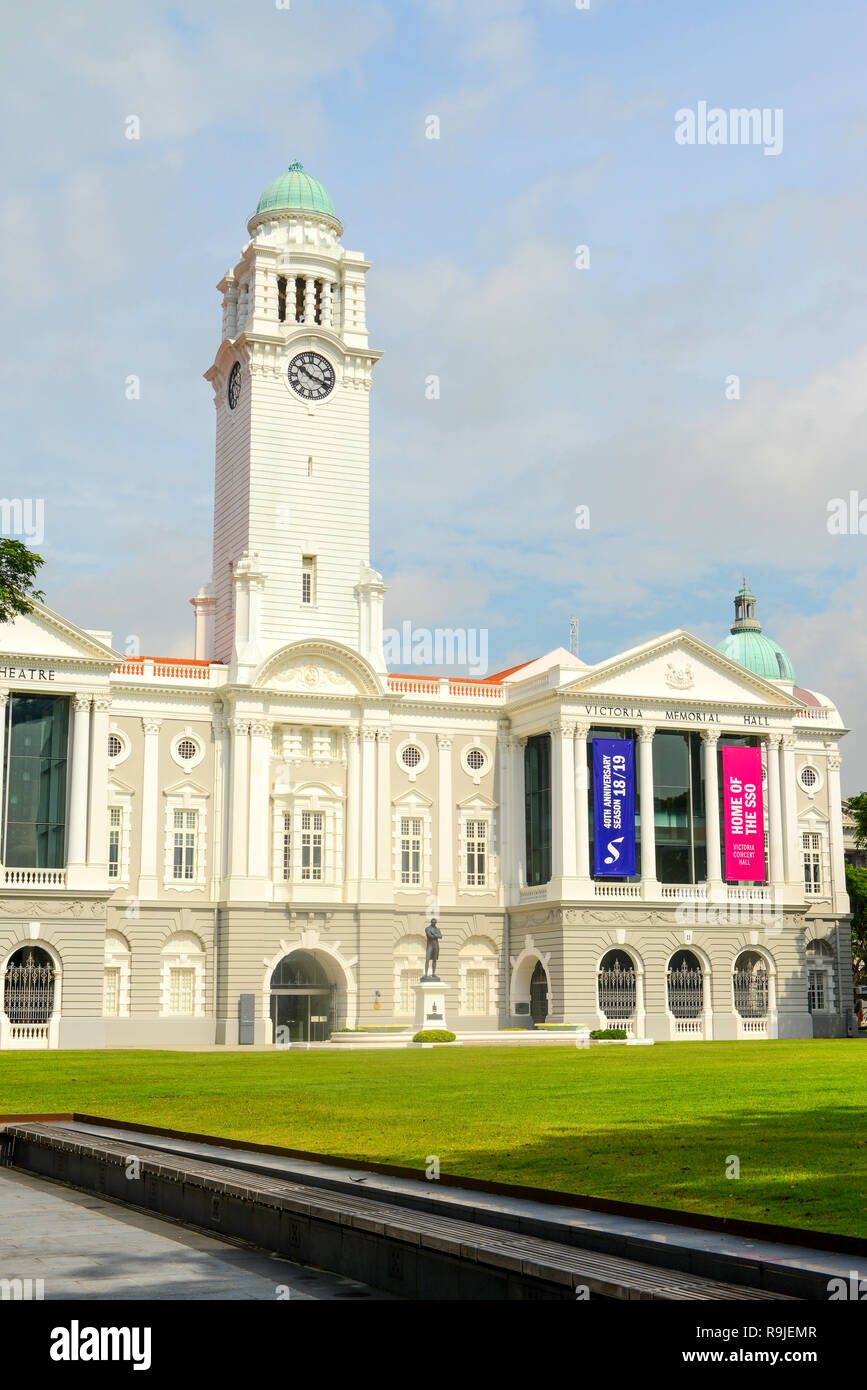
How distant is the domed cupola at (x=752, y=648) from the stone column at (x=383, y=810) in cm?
2519

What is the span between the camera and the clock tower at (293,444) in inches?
2778

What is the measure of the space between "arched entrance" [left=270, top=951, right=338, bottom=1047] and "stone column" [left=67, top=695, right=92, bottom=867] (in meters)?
10.7

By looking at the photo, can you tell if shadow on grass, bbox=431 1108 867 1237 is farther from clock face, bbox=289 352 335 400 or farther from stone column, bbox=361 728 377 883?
clock face, bbox=289 352 335 400

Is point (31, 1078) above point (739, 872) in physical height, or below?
below

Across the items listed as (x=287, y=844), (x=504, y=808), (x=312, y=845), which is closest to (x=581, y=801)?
(x=504, y=808)

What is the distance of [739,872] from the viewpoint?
71812mm

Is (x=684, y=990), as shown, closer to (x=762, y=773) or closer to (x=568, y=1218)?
(x=762, y=773)

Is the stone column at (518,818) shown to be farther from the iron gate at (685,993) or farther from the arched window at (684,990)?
the iron gate at (685,993)

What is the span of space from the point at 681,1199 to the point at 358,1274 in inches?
98.7

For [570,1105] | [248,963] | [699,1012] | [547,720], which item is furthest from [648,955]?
[570,1105]

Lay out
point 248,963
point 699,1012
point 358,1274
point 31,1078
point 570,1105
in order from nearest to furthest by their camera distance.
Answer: point 358,1274, point 570,1105, point 31,1078, point 248,963, point 699,1012

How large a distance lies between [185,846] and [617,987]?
64.5 feet

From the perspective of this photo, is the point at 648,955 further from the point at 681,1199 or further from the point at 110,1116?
the point at 681,1199

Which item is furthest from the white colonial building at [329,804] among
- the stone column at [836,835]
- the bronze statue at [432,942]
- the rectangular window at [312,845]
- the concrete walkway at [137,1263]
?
the concrete walkway at [137,1263]
